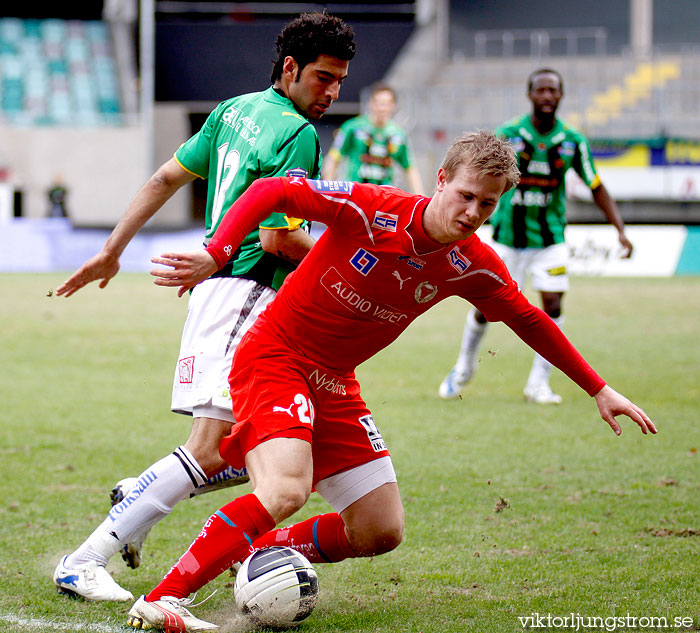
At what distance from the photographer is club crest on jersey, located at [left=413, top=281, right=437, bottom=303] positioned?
3602 millimetres

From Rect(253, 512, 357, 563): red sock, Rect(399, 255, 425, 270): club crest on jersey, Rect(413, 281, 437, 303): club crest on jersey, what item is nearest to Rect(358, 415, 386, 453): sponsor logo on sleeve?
Rect(253, 512, 357, 563): red sock

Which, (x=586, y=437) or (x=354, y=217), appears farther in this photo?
(x=586, y=437)

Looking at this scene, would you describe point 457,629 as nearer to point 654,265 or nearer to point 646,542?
point 646,542

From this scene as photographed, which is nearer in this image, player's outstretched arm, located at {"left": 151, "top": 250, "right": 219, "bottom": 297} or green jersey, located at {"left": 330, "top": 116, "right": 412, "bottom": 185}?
player's outstretched arm, located at {"left": 151, "top": 250, "right": 219, "bottom": 297}

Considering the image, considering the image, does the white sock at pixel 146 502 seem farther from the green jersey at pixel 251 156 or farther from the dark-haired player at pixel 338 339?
the green jersey at pixel 251 156

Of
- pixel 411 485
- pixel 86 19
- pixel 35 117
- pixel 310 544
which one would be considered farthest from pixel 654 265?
pixel 86 19

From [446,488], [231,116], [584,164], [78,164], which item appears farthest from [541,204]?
[78,164]

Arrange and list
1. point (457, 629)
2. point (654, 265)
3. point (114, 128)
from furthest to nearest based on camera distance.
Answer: point (114, 128) → point (654, 265) → point (457, 629)

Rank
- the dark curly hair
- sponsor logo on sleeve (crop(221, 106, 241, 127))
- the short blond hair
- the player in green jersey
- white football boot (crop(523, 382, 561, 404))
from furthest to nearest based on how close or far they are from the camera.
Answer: the player in green jersey
white football boot (crop(523, 382, 561, 404))
sponsor logo on sleeve (crop(221, 106, 241, 127))
the dark curly hair
the short blond hair

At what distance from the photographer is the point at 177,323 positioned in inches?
496

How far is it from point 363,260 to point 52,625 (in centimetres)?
166

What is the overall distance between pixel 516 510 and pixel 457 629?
162cm

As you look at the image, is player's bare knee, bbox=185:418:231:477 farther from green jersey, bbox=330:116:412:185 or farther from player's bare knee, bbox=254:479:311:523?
green jersey, bbox=330:116:412:185

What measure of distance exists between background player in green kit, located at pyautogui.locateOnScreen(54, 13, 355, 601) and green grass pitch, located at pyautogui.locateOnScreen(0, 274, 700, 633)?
33 cm
